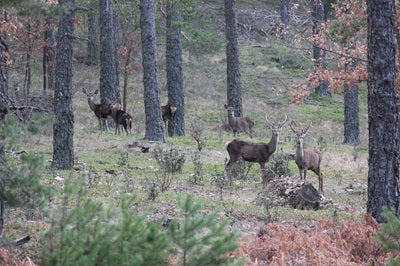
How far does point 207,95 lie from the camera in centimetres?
3344

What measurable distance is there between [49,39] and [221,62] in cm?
1390

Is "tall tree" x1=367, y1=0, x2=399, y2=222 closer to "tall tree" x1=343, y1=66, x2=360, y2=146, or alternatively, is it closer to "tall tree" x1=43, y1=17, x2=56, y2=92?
"tall tree" x1=343, y1=66, x2=360, y2=146

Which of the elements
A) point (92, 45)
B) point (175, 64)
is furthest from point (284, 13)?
point (175, 64)

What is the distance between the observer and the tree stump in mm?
10983

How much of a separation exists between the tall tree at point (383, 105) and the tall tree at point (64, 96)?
6416 millimetres

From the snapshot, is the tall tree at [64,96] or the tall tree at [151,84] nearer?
the tall tree at [64,96]

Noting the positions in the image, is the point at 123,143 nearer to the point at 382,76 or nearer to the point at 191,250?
the point at 382,76

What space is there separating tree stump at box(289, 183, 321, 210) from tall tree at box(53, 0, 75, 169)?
4.82 m

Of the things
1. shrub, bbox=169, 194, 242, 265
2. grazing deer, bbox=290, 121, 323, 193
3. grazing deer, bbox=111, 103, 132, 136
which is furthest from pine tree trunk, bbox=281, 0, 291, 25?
shrub, bbox=169, 194, 242, 265

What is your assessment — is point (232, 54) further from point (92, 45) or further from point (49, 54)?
point (92, 45)

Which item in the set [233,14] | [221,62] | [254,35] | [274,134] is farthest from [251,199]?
[254,35]

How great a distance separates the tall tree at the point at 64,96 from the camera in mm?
12164

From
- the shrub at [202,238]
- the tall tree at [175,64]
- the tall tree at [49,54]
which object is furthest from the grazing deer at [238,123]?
the shrub at [202,238]

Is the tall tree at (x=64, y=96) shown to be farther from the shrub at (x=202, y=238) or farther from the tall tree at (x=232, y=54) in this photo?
the tall tree at (x=232, y=54)
